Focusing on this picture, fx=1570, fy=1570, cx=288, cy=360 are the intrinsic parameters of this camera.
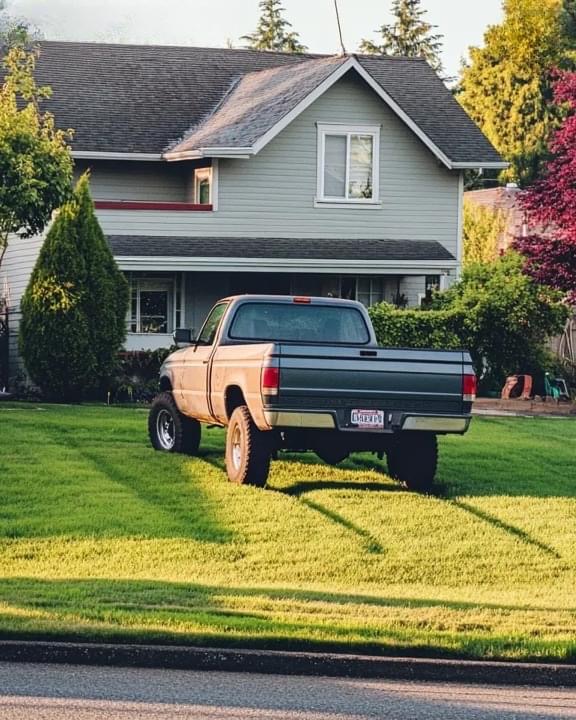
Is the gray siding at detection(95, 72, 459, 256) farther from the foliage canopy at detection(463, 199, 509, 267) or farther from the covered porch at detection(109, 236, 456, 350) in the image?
the foliage canopy at detection(463, 199, 509, 267)

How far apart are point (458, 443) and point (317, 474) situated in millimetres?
3636

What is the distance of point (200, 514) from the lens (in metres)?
15.2

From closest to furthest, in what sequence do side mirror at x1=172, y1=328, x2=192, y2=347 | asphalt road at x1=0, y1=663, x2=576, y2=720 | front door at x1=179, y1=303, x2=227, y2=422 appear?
asphalt road at x1=0, y1=663, x2=576, y2=720, front door at x1=179, y1=303, x2=227, y2=422, side mirror at x1=172, y1=328, x2=192, y2=347

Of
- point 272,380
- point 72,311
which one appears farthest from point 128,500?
point 72,311

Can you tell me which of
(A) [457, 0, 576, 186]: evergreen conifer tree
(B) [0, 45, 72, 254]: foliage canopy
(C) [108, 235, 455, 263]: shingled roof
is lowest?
(C) [108, 235, 455, 263]: shingled roof

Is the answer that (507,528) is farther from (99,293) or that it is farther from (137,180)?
(137,180)

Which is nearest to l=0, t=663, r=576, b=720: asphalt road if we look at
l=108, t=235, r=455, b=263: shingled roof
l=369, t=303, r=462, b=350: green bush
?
l=369, t=303, r=462, b=350: green bush

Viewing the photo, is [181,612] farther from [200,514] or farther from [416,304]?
[416,304]

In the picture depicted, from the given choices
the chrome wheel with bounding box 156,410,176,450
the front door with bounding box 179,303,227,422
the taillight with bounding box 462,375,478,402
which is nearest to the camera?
the taillight with bounding box 462,375,478,402

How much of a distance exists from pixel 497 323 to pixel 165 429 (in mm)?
13503

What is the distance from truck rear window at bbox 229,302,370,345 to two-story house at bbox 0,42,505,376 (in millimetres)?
14039

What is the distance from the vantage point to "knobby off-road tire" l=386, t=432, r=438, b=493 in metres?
16.5

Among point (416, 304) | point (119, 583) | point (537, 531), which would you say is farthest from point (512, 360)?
point (119, 583)

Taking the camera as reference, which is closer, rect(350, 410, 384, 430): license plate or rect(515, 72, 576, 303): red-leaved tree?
rect(350, 410, 384, 430): license plate
